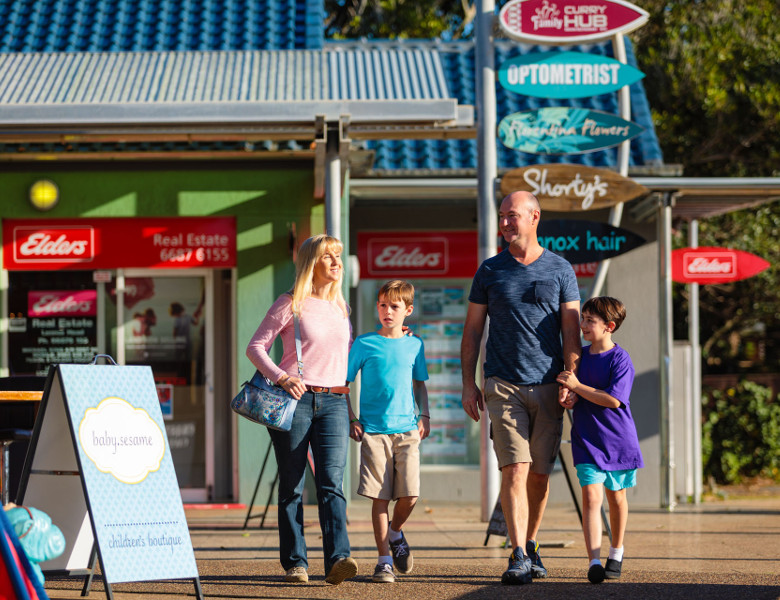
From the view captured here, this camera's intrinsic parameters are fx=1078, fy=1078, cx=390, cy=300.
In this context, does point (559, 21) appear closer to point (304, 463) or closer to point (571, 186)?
point (571, 186)

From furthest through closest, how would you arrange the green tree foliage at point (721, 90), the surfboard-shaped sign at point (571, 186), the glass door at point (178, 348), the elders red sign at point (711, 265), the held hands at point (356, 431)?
the green tree foliage at point (721, 90)
the elders red sign at point (711, 265)
the glass door at point (178, 348)
the surfboard-shaped sign at point (571, 186)
the held hands at point (356, 431)

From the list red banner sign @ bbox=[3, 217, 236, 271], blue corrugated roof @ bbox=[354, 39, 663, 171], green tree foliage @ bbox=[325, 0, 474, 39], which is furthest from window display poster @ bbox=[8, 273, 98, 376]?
green tree foliage @ bbox=[325, 0, 474, 39]

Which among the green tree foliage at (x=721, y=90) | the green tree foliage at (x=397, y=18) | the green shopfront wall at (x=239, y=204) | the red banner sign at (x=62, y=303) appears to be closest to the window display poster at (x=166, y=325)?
the red banner sign at (x=62, y=303)

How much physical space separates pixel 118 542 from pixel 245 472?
4719 millimetres

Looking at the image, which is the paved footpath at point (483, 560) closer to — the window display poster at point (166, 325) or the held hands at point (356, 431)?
the held hands at point (356, 431)

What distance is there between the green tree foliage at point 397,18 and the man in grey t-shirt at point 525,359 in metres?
14.3

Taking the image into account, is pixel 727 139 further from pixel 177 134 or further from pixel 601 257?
pixel 177 134

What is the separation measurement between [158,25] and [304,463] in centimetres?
715

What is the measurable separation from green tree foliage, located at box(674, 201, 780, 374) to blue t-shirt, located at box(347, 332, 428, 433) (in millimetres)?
9905

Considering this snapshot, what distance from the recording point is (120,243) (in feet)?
A: 32.0

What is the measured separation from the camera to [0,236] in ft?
31.7

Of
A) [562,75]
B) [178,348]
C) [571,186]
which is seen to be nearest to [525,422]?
[571,186]

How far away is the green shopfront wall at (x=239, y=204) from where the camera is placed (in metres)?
9.70

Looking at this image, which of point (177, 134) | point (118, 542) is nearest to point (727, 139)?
point (177, 134)
